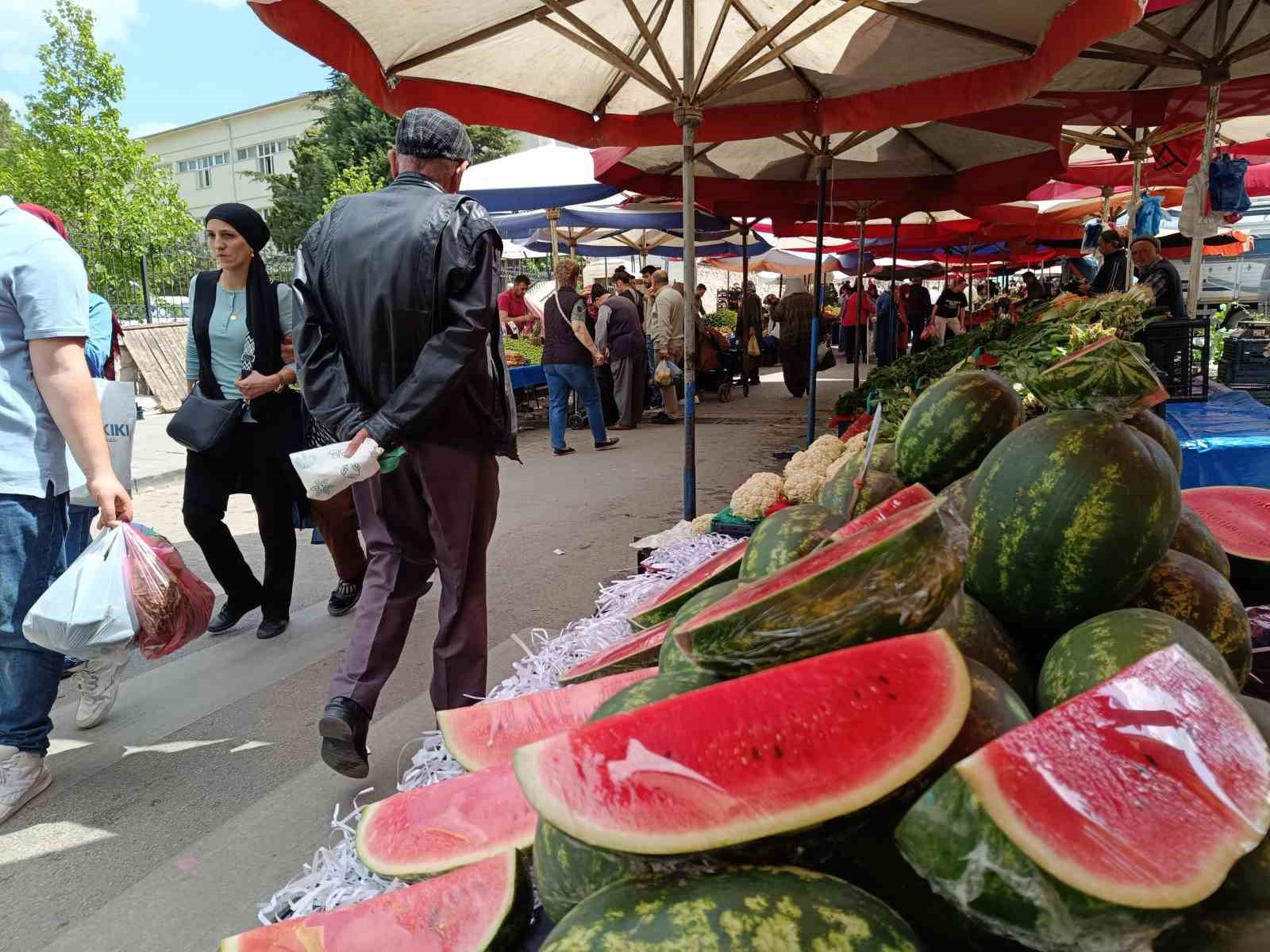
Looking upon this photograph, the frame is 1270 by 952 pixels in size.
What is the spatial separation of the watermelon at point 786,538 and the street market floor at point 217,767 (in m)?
2.00

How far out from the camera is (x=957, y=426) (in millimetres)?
1968

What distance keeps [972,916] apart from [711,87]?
5.15 m

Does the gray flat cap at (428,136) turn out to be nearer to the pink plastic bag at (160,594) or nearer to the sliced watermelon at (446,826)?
the pink plastic bag at (160,594)

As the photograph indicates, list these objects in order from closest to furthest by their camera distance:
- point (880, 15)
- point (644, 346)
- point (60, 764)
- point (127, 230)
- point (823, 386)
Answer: point (60, 764) < point (880, 15) < point (644, 346) < point (823, 386) < point (127, 230)

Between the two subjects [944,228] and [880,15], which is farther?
[944,228]

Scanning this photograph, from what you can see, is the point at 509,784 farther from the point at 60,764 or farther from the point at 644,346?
the point at 644,346

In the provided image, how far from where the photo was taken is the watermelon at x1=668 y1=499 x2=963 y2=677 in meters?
0.95

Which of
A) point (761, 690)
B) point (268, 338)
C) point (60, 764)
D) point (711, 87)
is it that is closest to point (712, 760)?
point (761, 690)

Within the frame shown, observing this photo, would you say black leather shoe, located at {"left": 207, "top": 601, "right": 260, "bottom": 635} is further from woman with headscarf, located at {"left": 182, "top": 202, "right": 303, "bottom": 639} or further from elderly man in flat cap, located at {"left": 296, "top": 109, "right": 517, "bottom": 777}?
elderly man in flat cap, located at {"left": 296, "top": 109, "right": 517, "bottom": 777}

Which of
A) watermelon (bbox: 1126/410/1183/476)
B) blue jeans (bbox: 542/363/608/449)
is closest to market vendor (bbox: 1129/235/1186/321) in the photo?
watermelon (bbox: 1126/410/1183/476)

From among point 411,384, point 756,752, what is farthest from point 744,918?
point 411,384

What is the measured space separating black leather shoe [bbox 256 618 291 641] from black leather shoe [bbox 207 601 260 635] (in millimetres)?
115

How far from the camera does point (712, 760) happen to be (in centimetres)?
85

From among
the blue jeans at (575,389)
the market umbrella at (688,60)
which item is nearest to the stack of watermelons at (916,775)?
the market umbrella at (688,60)
